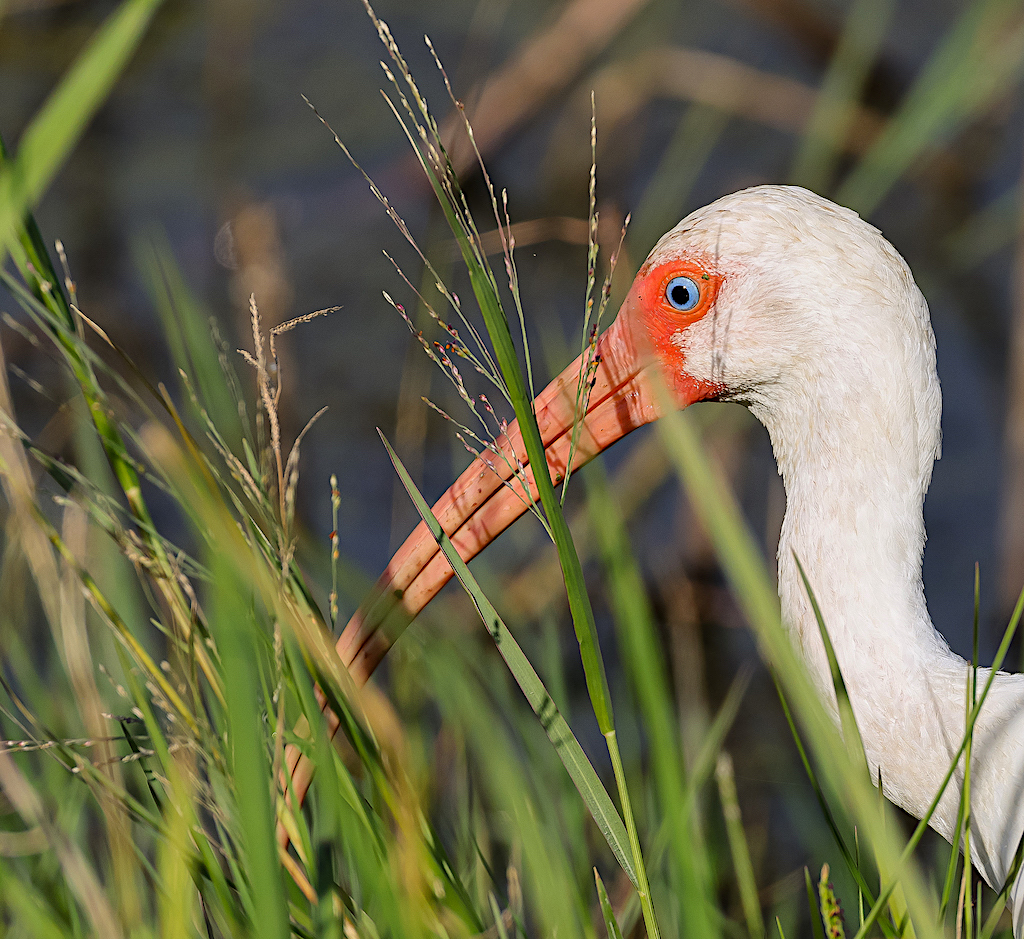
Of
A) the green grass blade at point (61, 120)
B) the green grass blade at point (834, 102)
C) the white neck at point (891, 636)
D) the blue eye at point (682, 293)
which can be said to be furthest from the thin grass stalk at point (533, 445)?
the green grass blade at point (834, 102)

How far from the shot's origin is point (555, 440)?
6.23 ft

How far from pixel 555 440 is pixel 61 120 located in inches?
35.4

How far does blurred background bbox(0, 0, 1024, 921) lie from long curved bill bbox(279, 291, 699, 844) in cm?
Result: 114

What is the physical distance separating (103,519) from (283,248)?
435 centimetres

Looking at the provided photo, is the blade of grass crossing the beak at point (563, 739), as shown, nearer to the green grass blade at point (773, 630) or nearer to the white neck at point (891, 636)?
the green grass blade at point (773, 630)

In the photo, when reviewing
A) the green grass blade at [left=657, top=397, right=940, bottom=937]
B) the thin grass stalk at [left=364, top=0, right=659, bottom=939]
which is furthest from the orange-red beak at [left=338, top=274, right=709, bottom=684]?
the green grass blade at [left=657, top=397, right=940, bottom=937]

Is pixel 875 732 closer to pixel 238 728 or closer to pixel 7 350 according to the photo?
pixel 238 728

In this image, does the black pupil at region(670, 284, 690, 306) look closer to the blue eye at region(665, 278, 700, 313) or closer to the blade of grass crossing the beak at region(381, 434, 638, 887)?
the blue eye at region(665, 278, 700, 313)

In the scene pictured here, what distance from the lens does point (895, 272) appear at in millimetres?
1699

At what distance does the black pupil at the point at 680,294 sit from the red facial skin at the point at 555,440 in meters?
0.01

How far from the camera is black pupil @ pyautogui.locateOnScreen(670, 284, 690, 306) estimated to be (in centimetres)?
187

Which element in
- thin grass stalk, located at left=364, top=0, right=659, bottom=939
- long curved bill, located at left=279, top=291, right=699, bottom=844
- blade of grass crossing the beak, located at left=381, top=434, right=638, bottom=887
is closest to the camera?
thin grass stalk, located at left=364, top=0, right=659, bottom=939

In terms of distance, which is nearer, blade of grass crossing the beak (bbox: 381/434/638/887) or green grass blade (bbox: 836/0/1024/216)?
blade of grass crossing the beak (bbox: 381/434/638/887)

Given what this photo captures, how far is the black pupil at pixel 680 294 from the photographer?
6.13 feet
